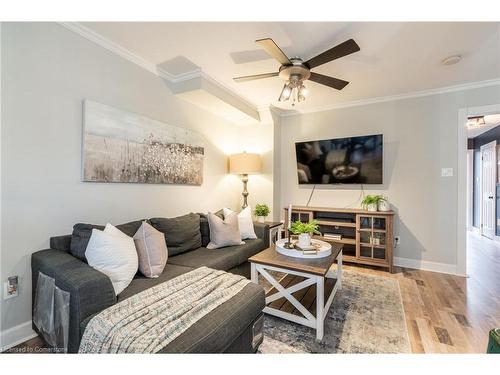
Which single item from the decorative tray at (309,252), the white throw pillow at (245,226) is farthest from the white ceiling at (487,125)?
the white throw pillow at (245,226)

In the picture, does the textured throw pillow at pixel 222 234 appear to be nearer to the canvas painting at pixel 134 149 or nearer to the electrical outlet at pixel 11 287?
the canvas painting at pixel 134 149

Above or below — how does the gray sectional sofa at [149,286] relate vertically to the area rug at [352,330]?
above

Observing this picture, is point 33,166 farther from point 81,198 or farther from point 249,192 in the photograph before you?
point 249,192

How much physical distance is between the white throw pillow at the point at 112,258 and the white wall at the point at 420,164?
3122 millimetres

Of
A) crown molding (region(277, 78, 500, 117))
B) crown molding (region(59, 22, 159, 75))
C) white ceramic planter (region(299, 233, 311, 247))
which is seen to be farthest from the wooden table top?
crown molding (region(277, 78, 500, 117))

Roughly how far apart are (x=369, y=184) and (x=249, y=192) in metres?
1.91

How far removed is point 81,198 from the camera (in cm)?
195

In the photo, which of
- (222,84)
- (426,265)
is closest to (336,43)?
(222,84)

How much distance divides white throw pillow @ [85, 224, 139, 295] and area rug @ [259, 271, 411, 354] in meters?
→ 1.03

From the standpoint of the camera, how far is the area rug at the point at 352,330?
1582 millimetres

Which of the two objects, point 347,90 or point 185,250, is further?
point 347,90

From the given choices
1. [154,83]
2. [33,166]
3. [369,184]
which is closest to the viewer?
[33,166]
